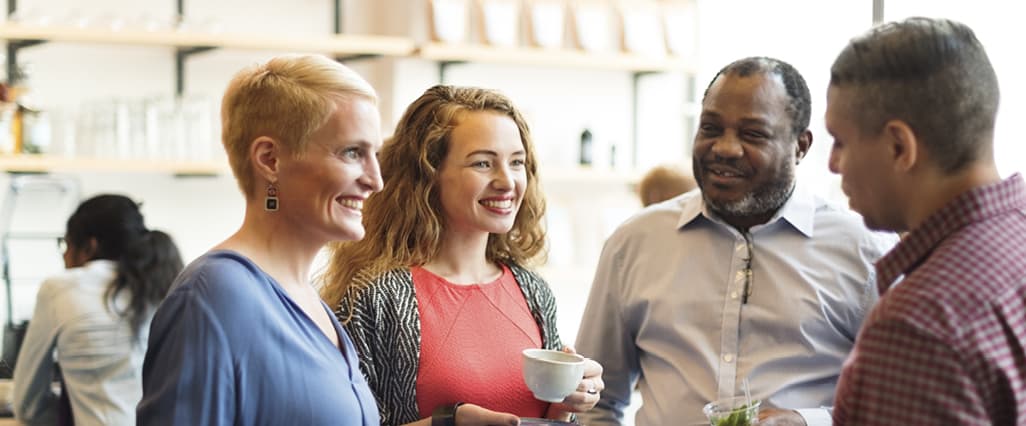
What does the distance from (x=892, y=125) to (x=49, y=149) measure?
3.89 m

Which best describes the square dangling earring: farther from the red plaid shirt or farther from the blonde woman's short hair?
the red plaid shirt

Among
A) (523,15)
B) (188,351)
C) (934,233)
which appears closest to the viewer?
(934,233)

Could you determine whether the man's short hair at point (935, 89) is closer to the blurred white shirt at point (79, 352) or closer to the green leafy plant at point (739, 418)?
the green leafy plant at point (739, 418)

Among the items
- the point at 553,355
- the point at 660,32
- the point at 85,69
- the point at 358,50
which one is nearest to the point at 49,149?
the point at 85,69

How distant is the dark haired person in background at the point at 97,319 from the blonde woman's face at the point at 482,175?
1.66 m

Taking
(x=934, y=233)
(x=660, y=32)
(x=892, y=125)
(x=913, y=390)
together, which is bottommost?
(x=913, y=390)

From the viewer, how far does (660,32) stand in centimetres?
543

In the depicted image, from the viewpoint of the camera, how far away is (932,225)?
4.41ft

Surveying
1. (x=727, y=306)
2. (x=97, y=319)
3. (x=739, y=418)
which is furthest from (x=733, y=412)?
(x=97, y=319)

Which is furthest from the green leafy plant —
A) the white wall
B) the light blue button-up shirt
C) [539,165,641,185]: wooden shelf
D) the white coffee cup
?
[539,165,641,185]: wooden shelf

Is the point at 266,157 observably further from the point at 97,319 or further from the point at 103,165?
the point at 103,165

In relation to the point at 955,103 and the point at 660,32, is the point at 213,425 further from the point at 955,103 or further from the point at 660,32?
the point at 660,32

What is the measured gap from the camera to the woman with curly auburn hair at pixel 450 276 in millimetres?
2127

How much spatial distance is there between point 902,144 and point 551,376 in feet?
2.67
